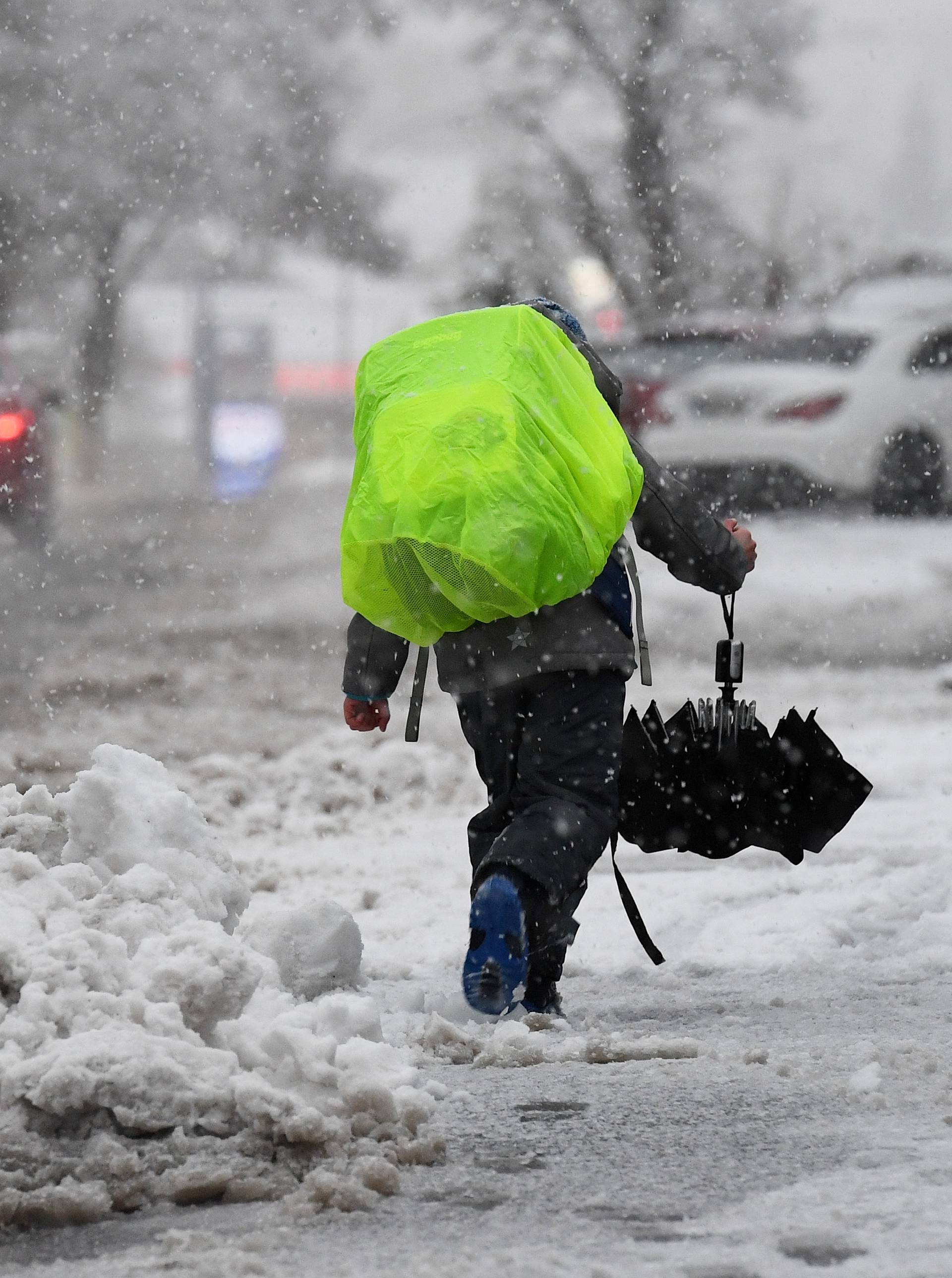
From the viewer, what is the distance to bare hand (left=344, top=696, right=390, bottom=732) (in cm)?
368

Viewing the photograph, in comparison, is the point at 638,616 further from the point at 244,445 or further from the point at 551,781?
the point at 244,445

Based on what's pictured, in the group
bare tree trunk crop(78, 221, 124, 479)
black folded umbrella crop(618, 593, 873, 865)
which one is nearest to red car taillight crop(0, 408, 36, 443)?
black folded umbrella crop(618, 593, 873, 865)

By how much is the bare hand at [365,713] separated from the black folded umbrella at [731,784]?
51 centimetres

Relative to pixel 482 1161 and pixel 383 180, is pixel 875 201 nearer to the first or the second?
pixel 383 180

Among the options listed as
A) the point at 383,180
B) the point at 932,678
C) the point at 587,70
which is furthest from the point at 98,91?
the point at 932,678

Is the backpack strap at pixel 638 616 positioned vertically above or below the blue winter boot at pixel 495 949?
above

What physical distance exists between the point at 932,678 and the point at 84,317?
1272 cm

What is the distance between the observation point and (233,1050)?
2652 mm

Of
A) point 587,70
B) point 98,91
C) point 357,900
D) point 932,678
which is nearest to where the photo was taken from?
point 357,900

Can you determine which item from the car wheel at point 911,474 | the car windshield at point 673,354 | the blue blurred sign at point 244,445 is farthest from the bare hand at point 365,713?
the blue blurred sign at point 244,445

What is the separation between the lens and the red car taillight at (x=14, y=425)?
10.3m

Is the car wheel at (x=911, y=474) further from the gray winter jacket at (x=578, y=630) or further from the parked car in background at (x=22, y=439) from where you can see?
the gray winter jacket at (x=578, y=630)

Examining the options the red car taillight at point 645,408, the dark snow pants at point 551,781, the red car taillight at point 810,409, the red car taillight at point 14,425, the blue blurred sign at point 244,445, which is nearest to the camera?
the dark snow pants at point 551,781

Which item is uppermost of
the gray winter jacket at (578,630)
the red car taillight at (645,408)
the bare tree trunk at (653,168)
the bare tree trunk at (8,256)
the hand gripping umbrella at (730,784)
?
the bare tree trunk at (653,168)
